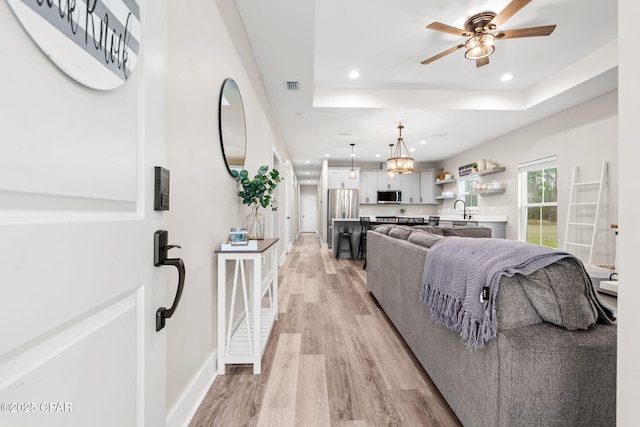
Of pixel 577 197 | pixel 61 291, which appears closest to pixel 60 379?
pixel 61 291

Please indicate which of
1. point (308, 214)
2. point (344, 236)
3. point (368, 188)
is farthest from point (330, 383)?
point (308, 214)

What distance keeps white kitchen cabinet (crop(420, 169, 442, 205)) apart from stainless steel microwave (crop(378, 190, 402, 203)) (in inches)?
30.2

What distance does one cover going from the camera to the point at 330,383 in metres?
1.68

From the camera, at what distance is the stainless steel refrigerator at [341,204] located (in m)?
8.24

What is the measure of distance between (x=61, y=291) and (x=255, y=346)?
1.50 metres

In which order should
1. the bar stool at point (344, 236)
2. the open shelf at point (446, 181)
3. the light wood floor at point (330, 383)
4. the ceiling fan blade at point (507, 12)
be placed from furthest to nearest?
the open shelf at point (446, 181)
the bar stool at point (344, 236)
the ceiling fan blade at point (507, 12)
the light wood floor at point (330, 383)

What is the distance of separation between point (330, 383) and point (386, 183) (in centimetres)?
764

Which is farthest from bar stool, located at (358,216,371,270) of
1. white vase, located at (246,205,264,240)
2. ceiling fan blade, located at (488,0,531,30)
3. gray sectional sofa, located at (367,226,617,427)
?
gray sectional sofa, located at (367,226,617,427)

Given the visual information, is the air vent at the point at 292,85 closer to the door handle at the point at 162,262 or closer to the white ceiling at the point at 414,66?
the white ceiling at the point at 414,66

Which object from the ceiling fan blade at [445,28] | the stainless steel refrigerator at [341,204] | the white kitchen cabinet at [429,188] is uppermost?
the ceiling fan blade at [445,28]

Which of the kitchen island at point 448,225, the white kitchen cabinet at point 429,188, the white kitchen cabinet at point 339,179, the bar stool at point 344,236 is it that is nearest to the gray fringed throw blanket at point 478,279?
the kitchen island at point 448,225

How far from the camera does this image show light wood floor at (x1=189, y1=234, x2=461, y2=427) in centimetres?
141

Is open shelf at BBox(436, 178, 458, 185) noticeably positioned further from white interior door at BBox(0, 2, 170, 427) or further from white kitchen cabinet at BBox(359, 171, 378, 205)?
white interior door at BBox(0, 2, 170, 427)

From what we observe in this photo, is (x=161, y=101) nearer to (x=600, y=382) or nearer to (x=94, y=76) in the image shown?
(x=94, y=76)
